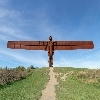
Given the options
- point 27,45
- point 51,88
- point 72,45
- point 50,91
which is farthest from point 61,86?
point 27,45

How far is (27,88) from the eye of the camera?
29.9m

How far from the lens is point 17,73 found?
3844 cm

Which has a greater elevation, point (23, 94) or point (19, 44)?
point (19, 44)

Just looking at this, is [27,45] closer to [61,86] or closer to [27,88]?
[61,86]

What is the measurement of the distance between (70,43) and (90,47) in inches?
139

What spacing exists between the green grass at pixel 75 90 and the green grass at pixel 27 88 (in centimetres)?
223

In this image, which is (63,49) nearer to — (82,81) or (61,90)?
(82,81)

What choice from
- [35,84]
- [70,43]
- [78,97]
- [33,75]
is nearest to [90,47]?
[70,43]

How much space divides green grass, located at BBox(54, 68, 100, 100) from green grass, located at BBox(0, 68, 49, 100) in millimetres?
2229

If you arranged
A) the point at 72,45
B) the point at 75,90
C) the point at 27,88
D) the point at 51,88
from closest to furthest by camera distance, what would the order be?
the point at 75,90
the point at 27,88
the point at 51,88
the point at 72,45

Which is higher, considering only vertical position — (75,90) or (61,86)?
(61,86)

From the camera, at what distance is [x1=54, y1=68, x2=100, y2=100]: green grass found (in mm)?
26188

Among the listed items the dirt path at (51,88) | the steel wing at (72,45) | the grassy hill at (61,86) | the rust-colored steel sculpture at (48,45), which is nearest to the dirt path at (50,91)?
the dirt path at (51,88)

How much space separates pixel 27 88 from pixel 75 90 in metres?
5.65
